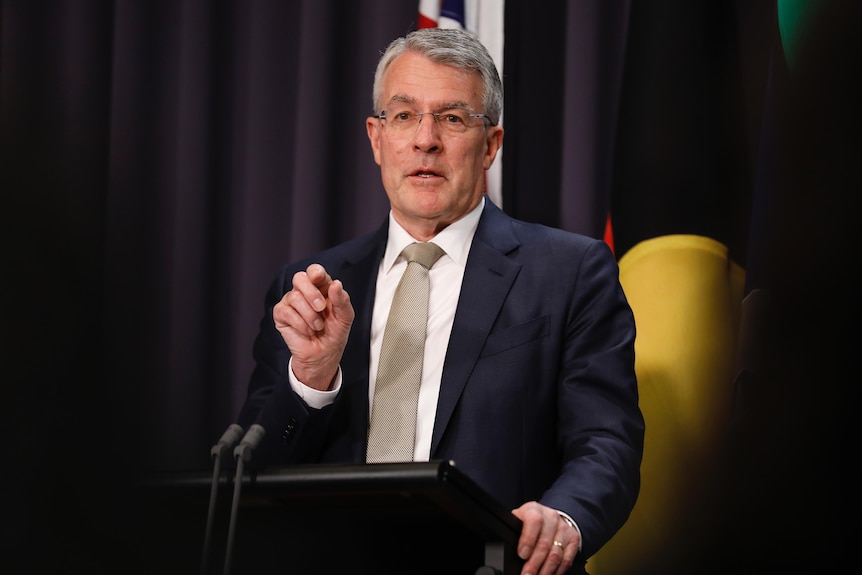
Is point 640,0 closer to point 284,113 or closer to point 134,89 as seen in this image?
point 284,113

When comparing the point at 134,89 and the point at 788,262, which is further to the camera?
the point at 134,89

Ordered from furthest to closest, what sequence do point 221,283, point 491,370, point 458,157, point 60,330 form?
point 221,283 < point 458,157 < point 491,370 < point 60,330

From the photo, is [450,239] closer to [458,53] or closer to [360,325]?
[360,325]

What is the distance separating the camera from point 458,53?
7.84 feet

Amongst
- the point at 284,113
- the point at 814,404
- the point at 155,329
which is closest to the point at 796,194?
the point at 814,404

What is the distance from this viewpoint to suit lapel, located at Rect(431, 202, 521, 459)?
80.7 inches

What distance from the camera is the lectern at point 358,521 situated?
1281mm

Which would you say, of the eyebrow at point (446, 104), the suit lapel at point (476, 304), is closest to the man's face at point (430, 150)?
the eyebrow at point (446, 104)

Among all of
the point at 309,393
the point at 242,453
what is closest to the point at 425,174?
the point at 309,393

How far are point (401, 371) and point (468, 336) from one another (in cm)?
15

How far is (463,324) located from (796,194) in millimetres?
895

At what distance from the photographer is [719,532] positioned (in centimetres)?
252

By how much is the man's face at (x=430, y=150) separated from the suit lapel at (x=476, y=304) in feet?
0.35

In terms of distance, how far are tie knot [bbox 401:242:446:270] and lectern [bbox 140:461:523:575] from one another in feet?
2.74
